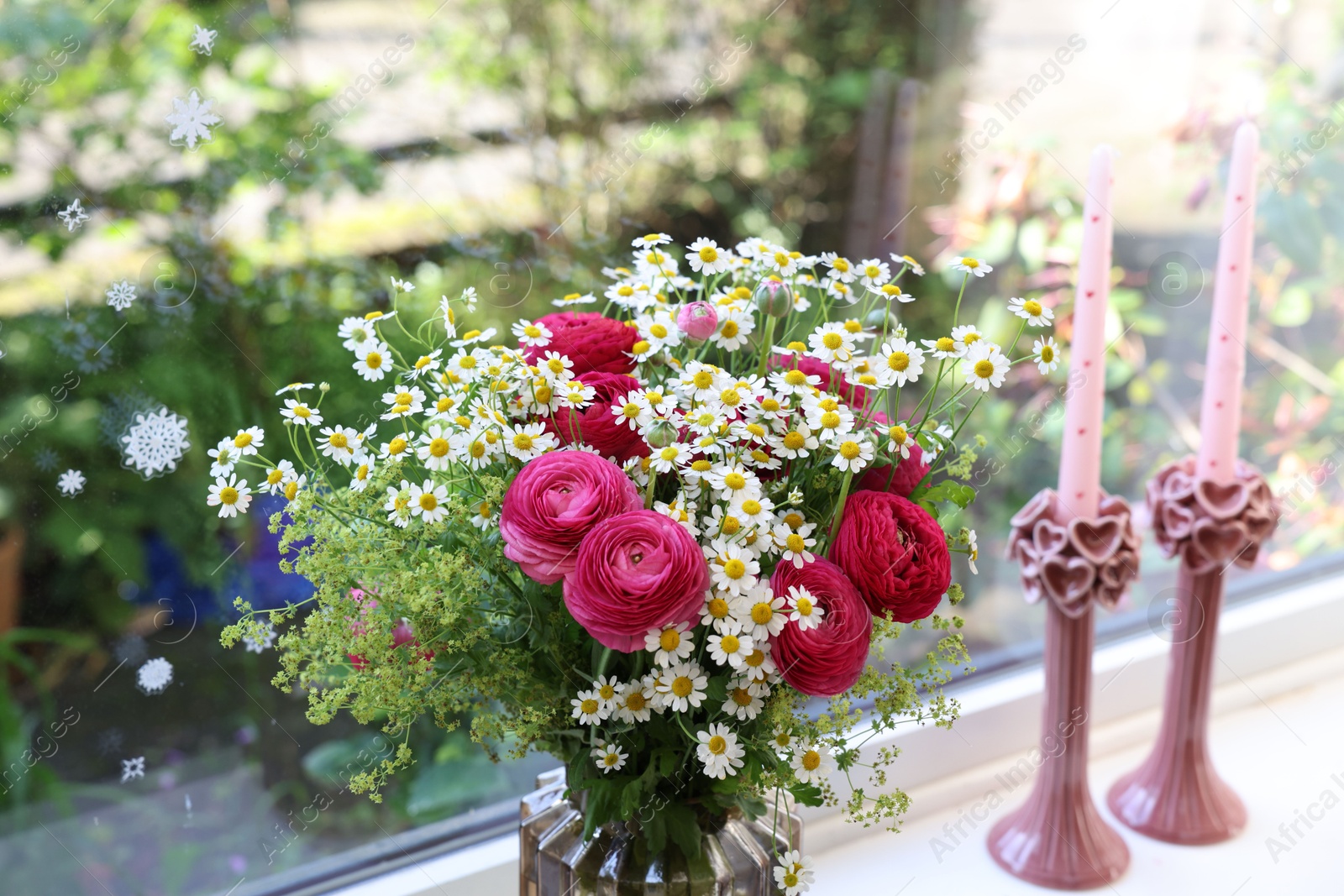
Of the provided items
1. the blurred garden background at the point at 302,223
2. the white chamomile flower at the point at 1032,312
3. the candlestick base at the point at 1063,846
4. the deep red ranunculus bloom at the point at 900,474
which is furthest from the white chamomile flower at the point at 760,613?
the candlestick base at the point at 1063,846

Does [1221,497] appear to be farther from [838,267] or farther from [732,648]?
[732,648]

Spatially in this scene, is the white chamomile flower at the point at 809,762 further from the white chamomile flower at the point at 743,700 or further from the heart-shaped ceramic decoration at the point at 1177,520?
the heart-shaped ceramic decoration at the point at 1177,520

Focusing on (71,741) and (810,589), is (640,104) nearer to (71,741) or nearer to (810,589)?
(810,589)

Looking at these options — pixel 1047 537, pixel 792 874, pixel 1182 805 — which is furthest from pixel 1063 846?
pixel 792 874

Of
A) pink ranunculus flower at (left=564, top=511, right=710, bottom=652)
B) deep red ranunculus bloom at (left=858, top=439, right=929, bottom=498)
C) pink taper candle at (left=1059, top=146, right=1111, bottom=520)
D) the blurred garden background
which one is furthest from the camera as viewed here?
pink taper candle at (left=1059, top=146, right=1111, bottom=520)

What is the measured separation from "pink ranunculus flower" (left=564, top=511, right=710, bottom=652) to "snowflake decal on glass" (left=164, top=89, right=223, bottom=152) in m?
0.42

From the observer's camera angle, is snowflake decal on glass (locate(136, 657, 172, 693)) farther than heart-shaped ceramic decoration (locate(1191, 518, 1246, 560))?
No

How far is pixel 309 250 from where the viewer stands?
75cm

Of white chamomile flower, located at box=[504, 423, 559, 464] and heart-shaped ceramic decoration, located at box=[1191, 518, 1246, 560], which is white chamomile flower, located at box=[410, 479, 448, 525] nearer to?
white chamomile flower, located at box=[504, 423, 559, 464]

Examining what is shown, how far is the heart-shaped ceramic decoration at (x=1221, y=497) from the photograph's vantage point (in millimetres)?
898

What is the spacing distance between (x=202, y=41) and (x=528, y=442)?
0.38 meters

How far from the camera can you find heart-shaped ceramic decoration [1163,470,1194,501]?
0.92 metres

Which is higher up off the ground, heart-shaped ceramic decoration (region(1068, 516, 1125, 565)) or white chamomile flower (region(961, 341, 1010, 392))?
heart-shaped ceramic decoration (region(1068, 516, 1125, 565))

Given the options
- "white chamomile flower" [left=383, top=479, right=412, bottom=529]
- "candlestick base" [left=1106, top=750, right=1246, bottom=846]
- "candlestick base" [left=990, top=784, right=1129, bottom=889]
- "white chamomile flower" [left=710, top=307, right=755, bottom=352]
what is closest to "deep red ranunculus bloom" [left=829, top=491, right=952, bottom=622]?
"white chamomile flower" [left=710, top=307, right=755, bottom=352]
